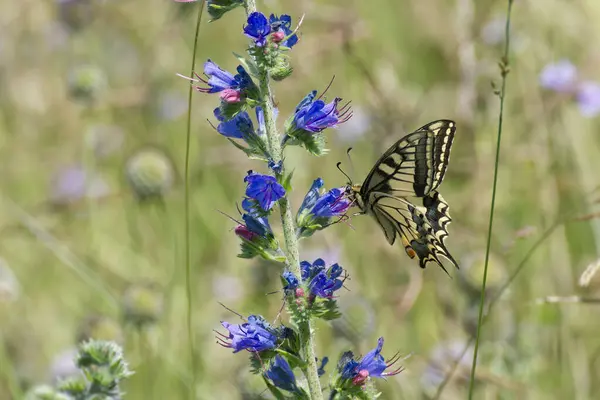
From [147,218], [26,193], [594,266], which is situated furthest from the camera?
[26,193]

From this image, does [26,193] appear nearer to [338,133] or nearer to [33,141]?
[33,141]

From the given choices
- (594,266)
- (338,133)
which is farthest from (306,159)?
(594,266)

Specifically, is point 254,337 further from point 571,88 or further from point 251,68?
point 571,88

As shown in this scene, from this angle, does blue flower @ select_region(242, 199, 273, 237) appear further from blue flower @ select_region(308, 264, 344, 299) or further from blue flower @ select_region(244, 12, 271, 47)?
blue flower @ select_region(244, 12, 271, 47)

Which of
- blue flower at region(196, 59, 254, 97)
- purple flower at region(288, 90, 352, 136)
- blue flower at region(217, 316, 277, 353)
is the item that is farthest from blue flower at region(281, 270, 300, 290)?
blue flower at region(196, 59, 254, 97)

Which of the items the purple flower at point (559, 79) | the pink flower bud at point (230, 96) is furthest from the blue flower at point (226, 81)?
the purple flower at point (559, 79)

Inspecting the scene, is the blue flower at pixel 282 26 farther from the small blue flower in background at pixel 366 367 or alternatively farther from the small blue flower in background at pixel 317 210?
the small blue flower in background at pixel 366 367

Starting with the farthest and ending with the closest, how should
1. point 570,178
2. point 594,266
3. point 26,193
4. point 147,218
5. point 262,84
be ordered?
1. point 26,193
2. point 147,218
3. point 570,178
4. point 594,266
5. point 262,84
